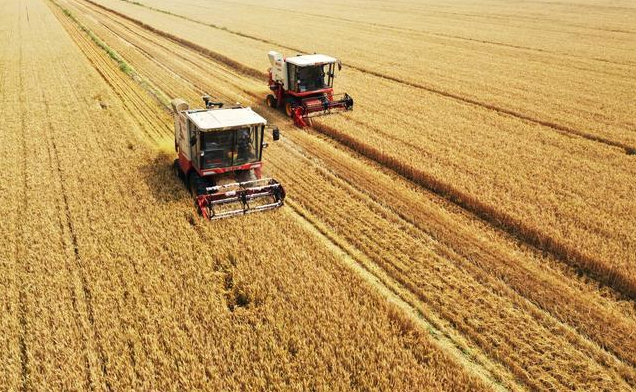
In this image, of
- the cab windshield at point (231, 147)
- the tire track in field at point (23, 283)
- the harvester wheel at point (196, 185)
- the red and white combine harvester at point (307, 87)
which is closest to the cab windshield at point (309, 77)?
the red and white combine harvester at point (307, 87)

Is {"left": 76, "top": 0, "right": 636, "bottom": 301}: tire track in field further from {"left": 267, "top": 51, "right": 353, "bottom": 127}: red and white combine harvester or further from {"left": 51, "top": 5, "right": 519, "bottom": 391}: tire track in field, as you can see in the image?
{"left": 51, "top": 5, "right": 519, "bottom": 391}: tire track in field

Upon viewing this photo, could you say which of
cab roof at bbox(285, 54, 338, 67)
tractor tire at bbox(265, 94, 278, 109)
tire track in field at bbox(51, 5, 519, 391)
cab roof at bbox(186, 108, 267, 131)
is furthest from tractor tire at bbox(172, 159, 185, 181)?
tractor tire at bbox(265, 94, 278, 109)

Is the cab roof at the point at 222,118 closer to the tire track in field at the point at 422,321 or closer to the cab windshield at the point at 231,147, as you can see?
the cab windshield at the point at 231,147

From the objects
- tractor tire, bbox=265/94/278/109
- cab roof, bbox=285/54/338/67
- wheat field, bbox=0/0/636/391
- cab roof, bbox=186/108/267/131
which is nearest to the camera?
wheat field, bbox=0/0/636/391

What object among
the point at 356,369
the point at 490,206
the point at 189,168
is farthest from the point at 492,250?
the point at 189,168

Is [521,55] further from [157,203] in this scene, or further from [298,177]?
[157,203]

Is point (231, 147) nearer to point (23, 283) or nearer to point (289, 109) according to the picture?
point (23, 283)
